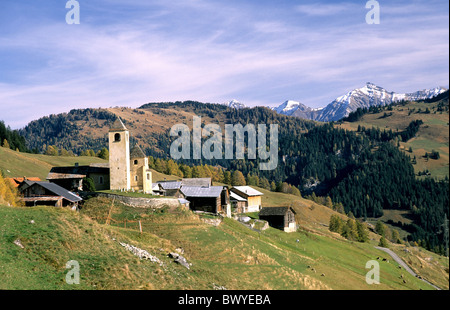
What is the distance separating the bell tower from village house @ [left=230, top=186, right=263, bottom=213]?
34176 mm

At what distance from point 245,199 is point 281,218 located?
1379cm

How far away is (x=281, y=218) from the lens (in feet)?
287

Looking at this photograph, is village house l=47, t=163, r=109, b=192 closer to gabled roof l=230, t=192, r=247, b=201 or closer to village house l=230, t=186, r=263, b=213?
village house l=230, t=186, r=263, b=213

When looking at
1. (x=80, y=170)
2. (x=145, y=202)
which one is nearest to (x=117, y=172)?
(x=80, y=170)

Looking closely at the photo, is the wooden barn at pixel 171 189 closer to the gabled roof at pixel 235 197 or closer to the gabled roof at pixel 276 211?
the gabled roof at pixel 235 197

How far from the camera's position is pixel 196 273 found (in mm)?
35812

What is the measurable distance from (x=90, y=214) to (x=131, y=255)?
24.6m

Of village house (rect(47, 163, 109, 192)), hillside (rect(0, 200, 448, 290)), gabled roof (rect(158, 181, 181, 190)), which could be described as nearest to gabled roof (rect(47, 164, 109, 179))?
village house (rect(47, 163, 109, 192))

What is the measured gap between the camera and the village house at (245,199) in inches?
3802

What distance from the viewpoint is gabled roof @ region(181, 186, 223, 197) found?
76.0m

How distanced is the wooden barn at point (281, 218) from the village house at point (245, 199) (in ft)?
25.9
